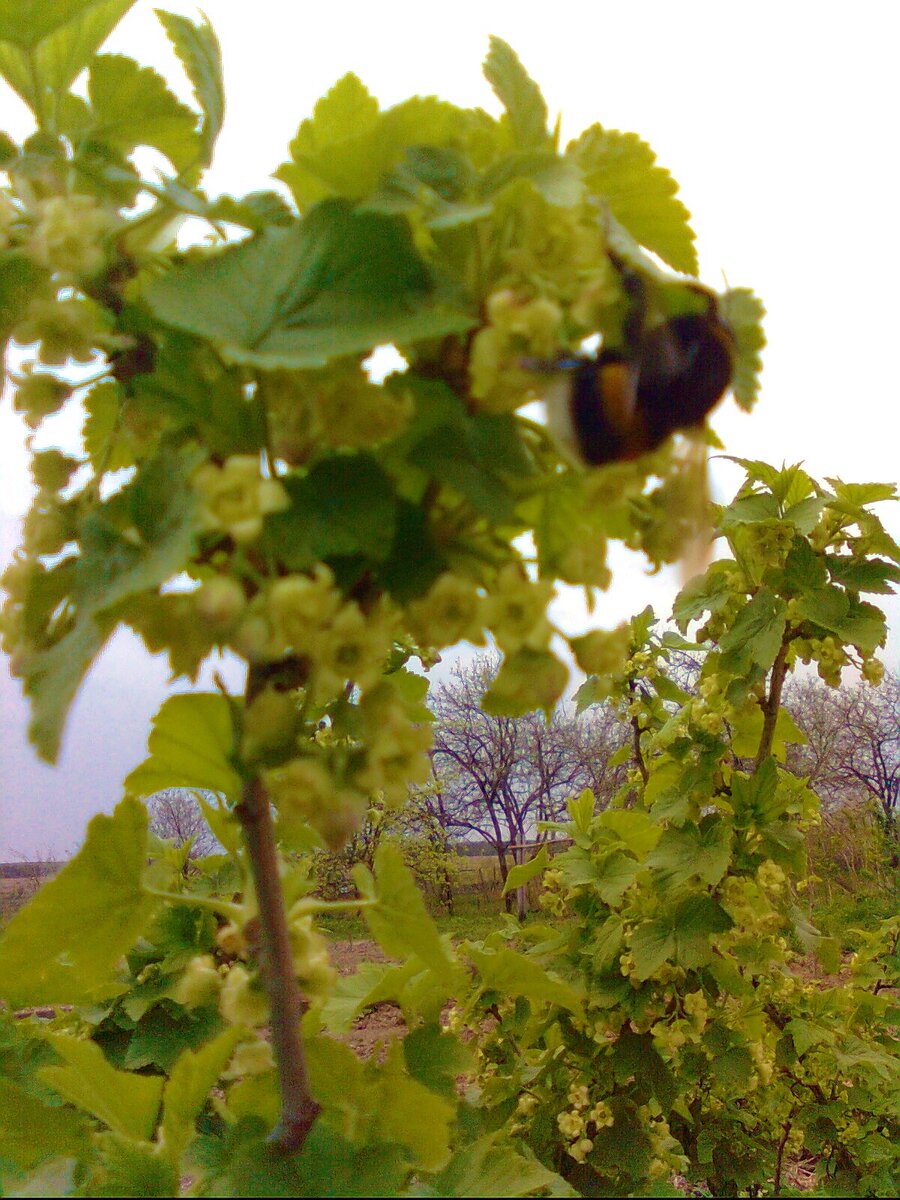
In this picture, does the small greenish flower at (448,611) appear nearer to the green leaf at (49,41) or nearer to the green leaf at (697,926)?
the green leaf at (49,41)

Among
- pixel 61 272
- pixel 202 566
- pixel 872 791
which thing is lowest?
pixel 872 791

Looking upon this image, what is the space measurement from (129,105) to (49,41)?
5cm

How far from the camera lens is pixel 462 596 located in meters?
0.41

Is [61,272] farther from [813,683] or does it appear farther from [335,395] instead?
[813,683]

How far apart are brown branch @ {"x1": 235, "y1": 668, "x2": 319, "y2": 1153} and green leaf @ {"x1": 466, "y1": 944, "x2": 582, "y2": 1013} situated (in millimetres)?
193

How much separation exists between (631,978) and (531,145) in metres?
1.39

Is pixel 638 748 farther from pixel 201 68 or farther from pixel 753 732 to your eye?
pixel 201 68

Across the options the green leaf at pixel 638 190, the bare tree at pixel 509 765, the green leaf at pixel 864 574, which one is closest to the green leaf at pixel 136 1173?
the green leaf at pixel 638 190

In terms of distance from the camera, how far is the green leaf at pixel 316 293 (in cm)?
39

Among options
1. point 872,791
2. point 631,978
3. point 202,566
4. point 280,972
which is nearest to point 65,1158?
point 280,972

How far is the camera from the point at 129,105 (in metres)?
0.52

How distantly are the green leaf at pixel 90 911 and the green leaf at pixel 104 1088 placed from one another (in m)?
0.07

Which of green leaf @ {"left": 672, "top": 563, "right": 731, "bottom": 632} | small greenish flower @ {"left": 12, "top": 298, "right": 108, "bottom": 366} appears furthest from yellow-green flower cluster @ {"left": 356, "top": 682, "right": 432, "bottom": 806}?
green leaf @ {"left": 672, "top": 563, "right": 731, "bottom": 632}

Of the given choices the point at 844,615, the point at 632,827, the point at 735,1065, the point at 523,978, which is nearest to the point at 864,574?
the point at 844,615
